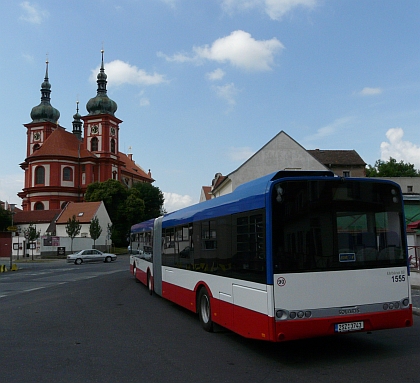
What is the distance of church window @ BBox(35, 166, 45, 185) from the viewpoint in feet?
297

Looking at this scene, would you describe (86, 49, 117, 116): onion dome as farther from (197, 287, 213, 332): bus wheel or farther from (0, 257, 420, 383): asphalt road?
(197, 287, 213, 332): bus wheel

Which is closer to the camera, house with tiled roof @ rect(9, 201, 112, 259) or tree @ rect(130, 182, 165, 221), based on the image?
house with tiled roof @ rect(9, 201, 112, 259)

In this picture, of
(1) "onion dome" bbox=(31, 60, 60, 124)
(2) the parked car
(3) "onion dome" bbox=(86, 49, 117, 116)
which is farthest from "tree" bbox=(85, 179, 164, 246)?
(2) the parked car

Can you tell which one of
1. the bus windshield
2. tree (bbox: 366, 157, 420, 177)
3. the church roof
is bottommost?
the bus windshield

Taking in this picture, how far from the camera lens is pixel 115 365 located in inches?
273

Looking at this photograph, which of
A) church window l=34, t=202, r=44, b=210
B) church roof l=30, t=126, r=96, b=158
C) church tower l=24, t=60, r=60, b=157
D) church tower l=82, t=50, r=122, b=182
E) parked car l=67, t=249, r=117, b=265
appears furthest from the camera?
church tower l=24, t=60, r=60, b=157

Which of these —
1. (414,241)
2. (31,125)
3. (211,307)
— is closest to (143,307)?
(211,307)

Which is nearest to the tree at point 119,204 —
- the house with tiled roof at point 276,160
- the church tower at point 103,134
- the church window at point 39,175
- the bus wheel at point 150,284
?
the church tower at point 103,134

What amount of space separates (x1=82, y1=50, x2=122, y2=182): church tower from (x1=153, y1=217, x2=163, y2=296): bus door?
265 ft

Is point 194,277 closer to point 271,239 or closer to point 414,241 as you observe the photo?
point 271,239

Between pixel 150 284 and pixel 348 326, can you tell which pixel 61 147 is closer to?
pixel 150 284

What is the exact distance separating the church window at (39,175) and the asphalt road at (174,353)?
273 feet

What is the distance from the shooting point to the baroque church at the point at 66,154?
8950cm

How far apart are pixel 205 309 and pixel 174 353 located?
2.17m
